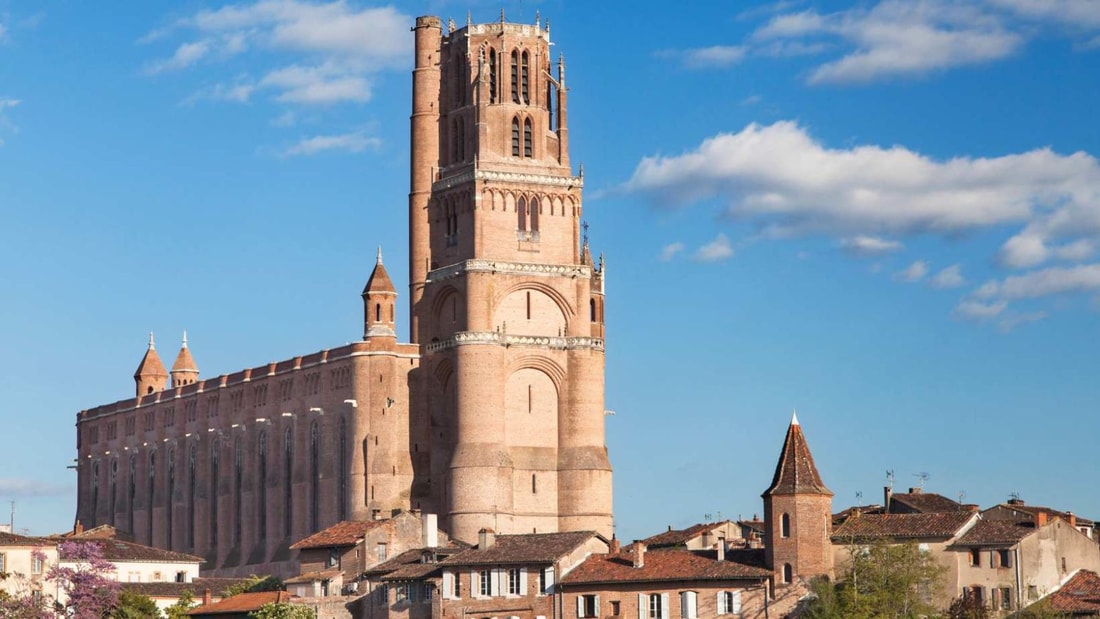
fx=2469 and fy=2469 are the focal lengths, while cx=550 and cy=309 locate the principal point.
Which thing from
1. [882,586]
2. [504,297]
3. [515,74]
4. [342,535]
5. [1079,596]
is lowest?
[1079,596]

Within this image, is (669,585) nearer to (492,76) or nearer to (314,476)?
(314,476)

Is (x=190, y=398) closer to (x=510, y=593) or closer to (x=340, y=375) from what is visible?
(x=340, y=375)

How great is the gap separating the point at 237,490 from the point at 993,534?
63.5 metres

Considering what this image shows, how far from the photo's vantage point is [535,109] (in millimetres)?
136375

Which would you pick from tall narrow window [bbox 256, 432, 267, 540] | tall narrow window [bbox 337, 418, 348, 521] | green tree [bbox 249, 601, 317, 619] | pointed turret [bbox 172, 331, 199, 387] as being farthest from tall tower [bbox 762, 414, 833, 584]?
pointed turret [bbox 172, 331, 199, 387]

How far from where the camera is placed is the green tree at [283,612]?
345ft

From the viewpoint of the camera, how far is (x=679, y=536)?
125 m

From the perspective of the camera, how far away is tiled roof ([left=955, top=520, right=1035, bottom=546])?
97.5 metres

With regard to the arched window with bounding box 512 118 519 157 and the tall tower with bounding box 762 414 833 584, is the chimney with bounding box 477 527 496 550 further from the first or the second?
the arched window with bounding box 512 118 519 157

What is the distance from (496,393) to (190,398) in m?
34.9

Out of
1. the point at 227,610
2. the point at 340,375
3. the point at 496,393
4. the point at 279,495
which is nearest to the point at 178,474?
the point at 279,495

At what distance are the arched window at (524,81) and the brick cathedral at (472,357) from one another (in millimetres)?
138

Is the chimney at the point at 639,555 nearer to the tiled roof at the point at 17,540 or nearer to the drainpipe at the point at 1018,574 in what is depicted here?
the drainpipe at the point at 1018,574

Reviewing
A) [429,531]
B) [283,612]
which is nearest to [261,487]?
[429,531]
